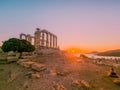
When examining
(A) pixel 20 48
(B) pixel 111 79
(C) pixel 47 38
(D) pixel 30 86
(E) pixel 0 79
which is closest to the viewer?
(D) pixel 30 86

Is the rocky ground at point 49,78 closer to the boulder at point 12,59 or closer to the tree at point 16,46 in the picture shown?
the boulder at point 12,59

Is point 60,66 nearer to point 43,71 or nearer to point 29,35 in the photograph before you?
point 43,71

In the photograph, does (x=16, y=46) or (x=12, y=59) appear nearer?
(x=12, y=59)

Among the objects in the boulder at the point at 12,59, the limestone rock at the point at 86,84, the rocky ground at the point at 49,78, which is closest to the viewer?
the rocky ground at the point at 49,78

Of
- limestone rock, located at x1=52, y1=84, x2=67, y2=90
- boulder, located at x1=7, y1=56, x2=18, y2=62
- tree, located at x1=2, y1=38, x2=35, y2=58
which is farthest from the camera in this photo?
tree, located at x1=2, y1=38, x2=35, y2=58

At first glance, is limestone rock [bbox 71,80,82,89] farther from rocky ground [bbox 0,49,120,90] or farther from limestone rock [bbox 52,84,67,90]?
limestone rock [bbox 52,84,67,90]

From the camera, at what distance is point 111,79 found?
2153 centimetres

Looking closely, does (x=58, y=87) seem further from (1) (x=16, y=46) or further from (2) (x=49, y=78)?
(1) (x=16, y=46)

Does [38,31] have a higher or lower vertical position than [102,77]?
higher

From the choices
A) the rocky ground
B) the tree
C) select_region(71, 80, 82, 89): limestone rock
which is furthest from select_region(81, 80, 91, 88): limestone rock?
the tree

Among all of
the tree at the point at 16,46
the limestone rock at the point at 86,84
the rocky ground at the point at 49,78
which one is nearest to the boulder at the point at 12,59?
the rocky ground at the point at 49,78

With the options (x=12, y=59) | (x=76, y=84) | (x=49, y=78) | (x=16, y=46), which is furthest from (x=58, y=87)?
(x=16, y=46)

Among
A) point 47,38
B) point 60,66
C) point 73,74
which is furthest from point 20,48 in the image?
point 47,38

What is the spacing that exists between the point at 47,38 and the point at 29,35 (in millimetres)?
4702
